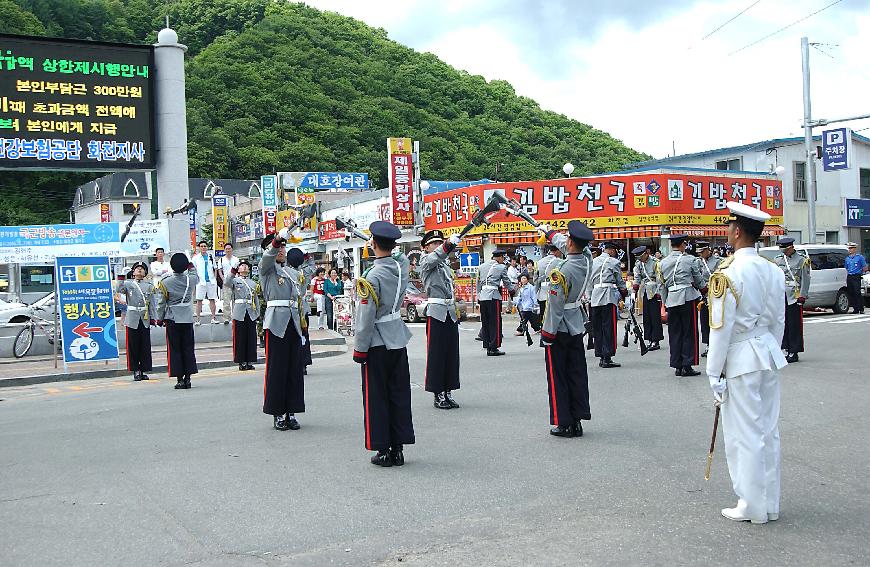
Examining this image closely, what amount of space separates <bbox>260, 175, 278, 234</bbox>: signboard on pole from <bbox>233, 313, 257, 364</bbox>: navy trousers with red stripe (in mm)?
32259

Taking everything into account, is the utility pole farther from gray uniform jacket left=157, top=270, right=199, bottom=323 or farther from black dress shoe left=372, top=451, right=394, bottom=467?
black dress shoe left=372, top=451, right=394, bottom=467

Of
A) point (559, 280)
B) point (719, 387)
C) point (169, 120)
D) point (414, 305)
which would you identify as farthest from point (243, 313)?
point (414, 305)

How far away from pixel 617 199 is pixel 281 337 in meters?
23.3

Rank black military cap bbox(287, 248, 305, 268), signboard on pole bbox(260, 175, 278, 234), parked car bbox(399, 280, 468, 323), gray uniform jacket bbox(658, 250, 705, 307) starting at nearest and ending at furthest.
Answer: black military cap bbox(287, 248, 305, 268) → gray uniform jacket bbox(658, 250, 705, 307) → parked car bbox(399, 280, 468, 323) → signboard on pole bbox(260, 175, 278, 234)

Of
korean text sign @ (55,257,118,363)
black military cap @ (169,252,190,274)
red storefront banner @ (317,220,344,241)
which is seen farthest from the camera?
red storefront banner @ (317,220,344,241)

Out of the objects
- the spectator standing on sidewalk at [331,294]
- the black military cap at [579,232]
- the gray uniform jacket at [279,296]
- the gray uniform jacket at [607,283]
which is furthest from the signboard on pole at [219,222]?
the black military cap at [579,232]

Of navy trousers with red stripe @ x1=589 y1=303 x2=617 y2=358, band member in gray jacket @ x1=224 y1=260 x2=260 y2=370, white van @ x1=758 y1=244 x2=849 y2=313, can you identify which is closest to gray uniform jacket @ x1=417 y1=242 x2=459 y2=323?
navy trousers with red stripe @ x1=589 y1=303 x2=617 y2=358

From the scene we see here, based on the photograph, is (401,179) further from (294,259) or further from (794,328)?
(294,259)

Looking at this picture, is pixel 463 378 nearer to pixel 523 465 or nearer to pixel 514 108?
pixel 523 465

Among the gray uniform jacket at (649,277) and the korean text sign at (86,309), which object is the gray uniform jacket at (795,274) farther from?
the korean text sign at (86,309)

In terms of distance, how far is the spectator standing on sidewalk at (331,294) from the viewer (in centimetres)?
2542

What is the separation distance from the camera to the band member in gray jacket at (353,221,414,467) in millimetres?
6887

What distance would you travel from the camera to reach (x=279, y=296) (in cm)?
921

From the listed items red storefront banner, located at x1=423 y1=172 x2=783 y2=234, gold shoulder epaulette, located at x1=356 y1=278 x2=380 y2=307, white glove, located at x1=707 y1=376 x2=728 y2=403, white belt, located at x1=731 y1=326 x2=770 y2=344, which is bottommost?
white glove, located at x1=707 y1=376 x2=728 y2=403
